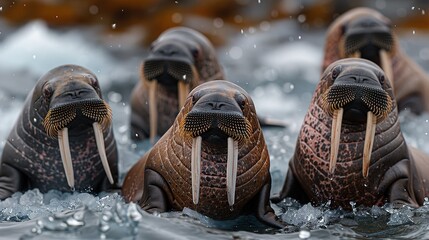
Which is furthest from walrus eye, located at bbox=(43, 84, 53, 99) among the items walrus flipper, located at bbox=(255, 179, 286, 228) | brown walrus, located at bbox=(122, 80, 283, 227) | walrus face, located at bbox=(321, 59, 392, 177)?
walrus face, located at bbox=(321, 59, 392, 177)

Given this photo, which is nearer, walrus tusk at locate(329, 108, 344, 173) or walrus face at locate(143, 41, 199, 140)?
walrus tusk at locate(329, 108, 344, 173)

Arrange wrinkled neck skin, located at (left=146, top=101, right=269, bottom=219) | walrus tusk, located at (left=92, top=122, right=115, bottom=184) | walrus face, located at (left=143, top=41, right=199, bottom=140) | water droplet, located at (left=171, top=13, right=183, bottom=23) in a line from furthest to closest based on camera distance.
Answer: water droplet, located at (left=171, top=13, right=183, bottom=23)
walrus face, located at (left=143, top=41, right=199, bottom=140)
walrus tusk, located at (left=92, top=122, right=115, bottom=184)
wrinkled neck skin, located at (left=146, top=101, right=269, bottom=219)

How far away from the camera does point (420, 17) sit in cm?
2111

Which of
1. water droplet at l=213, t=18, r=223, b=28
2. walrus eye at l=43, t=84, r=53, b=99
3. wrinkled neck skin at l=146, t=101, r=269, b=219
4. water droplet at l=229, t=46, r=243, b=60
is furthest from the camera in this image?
water droplet at l=213, t=18, r=223, b=28

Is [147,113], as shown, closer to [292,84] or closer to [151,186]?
[151,186]

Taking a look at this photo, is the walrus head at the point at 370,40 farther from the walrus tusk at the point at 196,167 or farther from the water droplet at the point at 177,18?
the water droplet at the point at 177,18

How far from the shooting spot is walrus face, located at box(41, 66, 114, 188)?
844cm

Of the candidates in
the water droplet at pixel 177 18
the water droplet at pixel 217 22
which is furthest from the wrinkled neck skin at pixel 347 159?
the water droplet at pixel 217 22

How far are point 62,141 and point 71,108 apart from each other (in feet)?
1.21

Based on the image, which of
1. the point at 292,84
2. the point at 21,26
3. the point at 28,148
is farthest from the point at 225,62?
the point at 28,148

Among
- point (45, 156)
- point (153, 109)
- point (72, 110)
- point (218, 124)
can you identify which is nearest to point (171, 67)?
point (153, 109)

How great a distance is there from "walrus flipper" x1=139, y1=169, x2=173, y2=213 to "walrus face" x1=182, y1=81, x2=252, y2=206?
398 mm

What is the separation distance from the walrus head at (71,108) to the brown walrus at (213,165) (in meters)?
0.52

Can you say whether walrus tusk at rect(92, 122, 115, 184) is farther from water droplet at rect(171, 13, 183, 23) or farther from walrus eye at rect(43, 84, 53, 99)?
water droplet at rect(171, 13, 183, 23)
